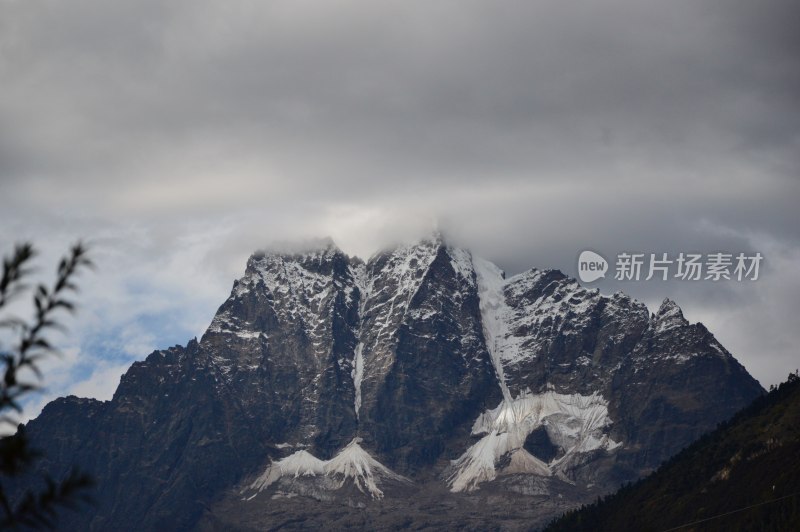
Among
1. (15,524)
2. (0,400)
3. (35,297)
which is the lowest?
(15,524)

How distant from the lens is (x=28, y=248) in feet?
98.4

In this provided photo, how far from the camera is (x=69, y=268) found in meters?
30.8

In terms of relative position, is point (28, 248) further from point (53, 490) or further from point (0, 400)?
point (53, 490)

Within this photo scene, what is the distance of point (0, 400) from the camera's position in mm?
30062

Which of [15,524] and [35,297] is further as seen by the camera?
[35,297]

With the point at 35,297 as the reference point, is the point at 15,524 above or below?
below

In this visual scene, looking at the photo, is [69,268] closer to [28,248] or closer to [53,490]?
[28,248]

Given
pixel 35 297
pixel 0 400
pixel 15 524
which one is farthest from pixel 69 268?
pixel 15 524

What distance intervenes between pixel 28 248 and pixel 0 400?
3574 millimetres

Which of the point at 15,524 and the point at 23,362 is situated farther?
the point at 23,362

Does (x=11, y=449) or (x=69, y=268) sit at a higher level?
(x=69, y=268)

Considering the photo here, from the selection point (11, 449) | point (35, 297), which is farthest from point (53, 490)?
point (35, 297)

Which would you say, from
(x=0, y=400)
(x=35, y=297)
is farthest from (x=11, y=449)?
(x=35, y=297)

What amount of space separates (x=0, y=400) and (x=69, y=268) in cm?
343
